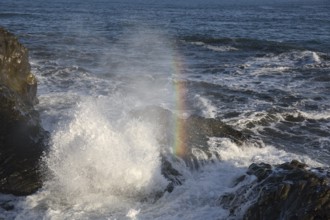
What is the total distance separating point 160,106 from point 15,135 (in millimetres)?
5943

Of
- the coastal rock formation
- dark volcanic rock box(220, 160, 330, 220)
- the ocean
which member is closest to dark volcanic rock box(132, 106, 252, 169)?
the ocean

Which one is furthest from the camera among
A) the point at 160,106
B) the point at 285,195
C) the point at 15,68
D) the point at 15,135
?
the point at 160,106

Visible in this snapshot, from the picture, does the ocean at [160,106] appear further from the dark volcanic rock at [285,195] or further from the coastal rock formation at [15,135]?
the dark volcanic rock at [285,195]

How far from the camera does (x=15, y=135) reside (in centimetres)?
858

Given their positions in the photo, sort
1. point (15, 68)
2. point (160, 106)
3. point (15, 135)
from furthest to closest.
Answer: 1. point (160, 106)
2. point (15, 68)
3. point (15, 135)

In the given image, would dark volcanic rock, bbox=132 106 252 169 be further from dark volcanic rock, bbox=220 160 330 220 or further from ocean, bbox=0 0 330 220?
dark volcanic rock, bbox=220 160 330 220

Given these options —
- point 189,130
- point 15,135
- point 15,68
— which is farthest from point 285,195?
point 15,68

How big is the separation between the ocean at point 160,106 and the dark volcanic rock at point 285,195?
18.8 inches

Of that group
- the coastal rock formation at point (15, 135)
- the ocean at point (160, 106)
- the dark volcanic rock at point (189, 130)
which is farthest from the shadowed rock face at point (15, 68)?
the dark volcanic rock at point (189, 130)

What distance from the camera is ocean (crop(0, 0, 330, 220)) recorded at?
25.7 feet

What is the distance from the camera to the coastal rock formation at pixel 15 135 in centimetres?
801

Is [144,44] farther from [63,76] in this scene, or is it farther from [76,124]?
[76,124]

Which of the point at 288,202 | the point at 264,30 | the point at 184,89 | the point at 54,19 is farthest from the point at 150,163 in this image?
the point at 54,19

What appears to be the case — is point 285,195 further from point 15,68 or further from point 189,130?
point 15,68
